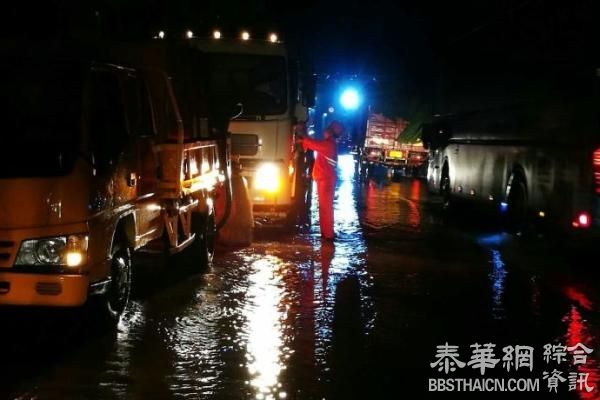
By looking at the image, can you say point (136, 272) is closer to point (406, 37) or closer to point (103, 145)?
point (103, 145)

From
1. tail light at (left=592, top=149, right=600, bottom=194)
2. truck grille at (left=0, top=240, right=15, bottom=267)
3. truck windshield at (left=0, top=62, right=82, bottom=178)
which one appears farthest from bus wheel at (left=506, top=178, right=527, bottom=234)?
truck grille at (left=0, top=240, right=15, bottom=267)

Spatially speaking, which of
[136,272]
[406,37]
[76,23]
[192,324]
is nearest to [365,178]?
[406,37]

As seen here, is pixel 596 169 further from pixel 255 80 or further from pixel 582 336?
pixel 255 80

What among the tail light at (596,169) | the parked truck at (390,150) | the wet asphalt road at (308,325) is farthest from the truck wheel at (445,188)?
the parked truck at (390,150)

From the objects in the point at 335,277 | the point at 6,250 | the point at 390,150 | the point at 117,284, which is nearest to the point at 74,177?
the point at 6,250

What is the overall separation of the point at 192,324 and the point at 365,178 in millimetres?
24743

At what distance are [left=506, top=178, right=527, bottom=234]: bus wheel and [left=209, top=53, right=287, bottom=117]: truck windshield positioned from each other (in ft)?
14.2

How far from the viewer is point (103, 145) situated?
691 cm

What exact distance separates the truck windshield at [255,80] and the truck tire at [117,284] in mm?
6786

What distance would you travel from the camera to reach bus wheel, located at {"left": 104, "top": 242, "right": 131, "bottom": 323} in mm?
7395

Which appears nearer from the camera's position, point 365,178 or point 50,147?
point 50,147

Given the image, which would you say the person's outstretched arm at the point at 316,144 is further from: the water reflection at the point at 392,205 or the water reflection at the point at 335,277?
the water reflection at the point at 392,205

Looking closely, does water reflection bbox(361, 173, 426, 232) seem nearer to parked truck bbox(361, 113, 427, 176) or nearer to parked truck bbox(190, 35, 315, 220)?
parked truck bbox(190, 35, 315, 220)

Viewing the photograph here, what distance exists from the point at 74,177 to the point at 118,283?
58.6 inches
